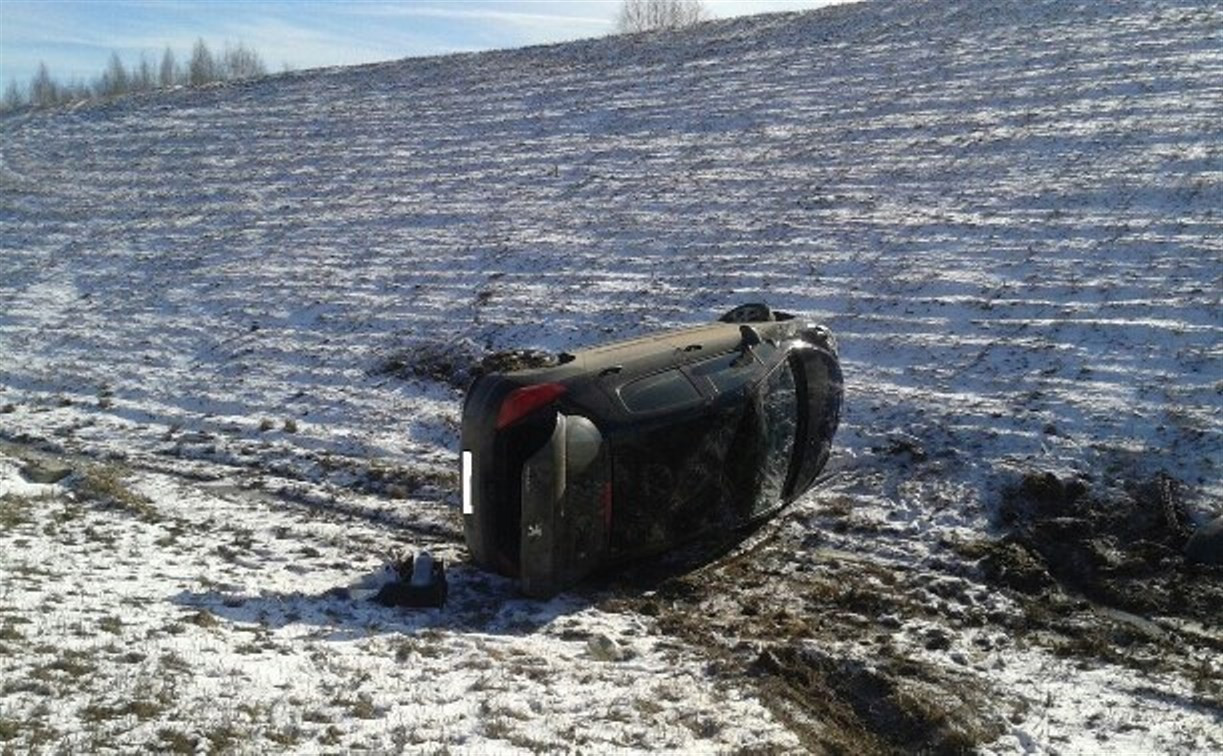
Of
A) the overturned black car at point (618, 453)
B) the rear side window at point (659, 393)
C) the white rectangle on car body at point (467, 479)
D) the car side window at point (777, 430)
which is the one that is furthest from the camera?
the car side window at point (777, 430)

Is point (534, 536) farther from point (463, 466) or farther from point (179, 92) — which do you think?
point (179, 92)

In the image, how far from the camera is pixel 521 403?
7.80 metres

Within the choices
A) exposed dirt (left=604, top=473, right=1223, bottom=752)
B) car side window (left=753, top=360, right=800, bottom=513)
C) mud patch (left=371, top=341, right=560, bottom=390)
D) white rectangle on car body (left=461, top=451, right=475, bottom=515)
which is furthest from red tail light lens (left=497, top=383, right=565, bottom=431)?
mud patch (left=371, top=341, right=560, bottom=390)

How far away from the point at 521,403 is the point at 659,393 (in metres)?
1.10

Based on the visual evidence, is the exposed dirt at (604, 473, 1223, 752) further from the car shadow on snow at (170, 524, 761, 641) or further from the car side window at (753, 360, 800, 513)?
the car side window at (753, 360, 800, 513)

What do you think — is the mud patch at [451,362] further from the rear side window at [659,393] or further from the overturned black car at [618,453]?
the rear side window at [659,393]

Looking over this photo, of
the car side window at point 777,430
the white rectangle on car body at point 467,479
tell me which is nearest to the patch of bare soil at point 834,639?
the car side window at point 777,430

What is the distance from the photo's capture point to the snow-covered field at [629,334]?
6.32 metres

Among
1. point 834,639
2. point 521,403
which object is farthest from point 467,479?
point 834,639

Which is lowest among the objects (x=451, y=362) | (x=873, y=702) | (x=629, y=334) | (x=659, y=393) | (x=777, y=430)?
(x=873, y=702)

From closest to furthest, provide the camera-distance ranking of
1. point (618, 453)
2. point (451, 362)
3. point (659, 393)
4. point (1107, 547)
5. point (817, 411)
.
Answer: point (618, 453), point (659, 393), point (1107, 547), point (817, 411), point (451, 362)

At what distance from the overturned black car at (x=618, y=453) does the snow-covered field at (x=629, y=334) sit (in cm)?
42

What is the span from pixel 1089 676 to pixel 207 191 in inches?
863

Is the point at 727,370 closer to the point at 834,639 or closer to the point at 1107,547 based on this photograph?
the point at 834,639
